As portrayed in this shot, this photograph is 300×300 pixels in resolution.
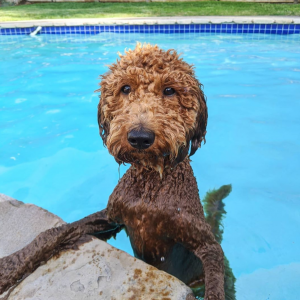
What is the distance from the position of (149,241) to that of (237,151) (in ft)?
12.9

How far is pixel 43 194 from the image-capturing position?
4.89m

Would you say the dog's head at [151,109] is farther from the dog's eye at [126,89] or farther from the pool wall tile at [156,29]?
the pool wall tile at [156,29]

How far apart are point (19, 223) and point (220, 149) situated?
4.00 metres

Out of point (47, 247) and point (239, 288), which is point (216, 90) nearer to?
point (239, 288)

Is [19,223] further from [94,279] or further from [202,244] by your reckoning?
[202,244]

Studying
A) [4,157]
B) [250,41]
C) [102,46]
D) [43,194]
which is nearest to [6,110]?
[4,157]

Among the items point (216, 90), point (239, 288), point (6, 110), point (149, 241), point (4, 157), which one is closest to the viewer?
point (149, 241)

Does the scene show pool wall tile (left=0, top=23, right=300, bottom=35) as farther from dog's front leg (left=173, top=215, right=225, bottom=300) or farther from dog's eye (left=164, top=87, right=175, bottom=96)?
dog's front leg (left=173, top=215, right=225, bottom=300)

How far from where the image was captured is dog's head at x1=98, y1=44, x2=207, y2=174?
1.98 m

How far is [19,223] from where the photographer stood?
2875 mm

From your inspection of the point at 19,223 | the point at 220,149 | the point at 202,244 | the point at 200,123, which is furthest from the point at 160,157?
the point at 220,149

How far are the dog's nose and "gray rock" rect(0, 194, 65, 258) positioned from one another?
134cm

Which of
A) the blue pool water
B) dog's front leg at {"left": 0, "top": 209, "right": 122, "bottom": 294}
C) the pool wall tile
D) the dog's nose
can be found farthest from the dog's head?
the pool wall tile

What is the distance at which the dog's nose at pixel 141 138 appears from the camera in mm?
1892
